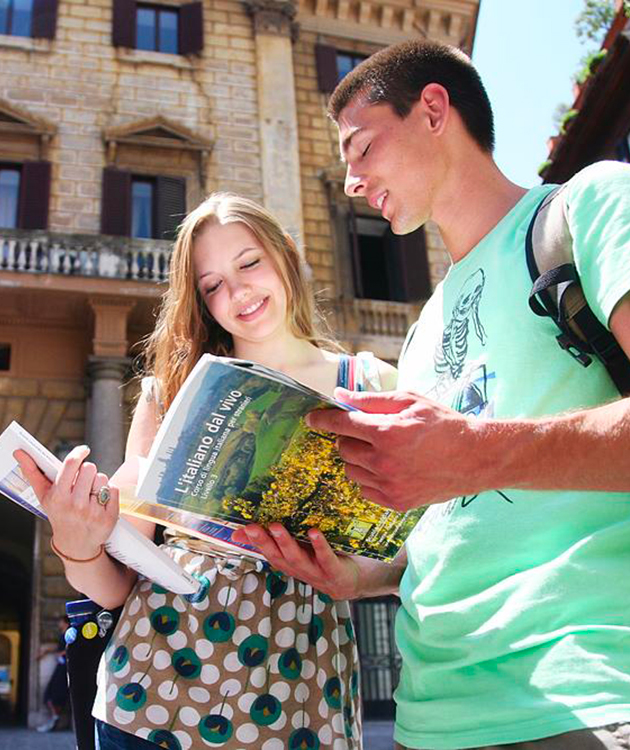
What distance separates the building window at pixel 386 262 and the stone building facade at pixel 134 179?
3cm

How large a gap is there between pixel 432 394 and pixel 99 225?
1145 centimetres

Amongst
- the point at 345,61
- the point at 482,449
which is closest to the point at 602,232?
the point at 482,449

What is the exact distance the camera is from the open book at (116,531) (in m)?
1.62

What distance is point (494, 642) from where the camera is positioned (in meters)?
1.32

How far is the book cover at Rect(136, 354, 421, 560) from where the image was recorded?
4.62 feet

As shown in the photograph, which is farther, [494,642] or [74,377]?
[74,377]

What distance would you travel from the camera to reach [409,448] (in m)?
1.24

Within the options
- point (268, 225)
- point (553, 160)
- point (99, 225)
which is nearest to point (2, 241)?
point (99, 225)

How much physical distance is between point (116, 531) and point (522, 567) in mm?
847

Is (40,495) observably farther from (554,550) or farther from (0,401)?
(0,401)

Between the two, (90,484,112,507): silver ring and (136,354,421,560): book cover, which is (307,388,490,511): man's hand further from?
(90,484,112,507): silver ring

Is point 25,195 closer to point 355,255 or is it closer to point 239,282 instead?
point 355,255

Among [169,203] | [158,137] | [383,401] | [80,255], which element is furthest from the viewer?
[158,137]

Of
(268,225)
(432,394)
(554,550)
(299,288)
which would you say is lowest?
(554,550)
